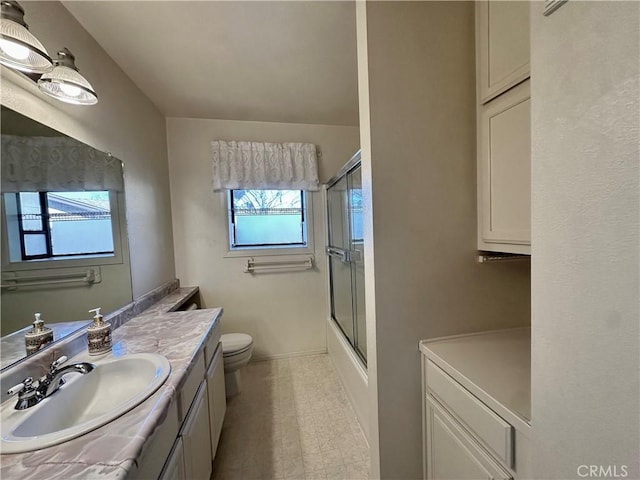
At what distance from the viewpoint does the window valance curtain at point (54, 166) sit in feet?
3.11

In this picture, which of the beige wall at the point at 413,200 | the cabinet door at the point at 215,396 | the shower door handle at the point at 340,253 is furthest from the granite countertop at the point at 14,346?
the shower door handle at the point at 340,253

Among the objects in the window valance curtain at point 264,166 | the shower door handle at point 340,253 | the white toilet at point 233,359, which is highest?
the window valance curtain at point 264,166

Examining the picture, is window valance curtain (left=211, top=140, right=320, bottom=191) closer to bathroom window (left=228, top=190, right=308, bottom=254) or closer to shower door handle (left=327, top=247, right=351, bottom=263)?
bathroom window (left=228, top=190, right=308, bottom=254)

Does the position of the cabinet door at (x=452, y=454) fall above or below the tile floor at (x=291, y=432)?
above

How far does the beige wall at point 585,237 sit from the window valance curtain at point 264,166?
2.13 m

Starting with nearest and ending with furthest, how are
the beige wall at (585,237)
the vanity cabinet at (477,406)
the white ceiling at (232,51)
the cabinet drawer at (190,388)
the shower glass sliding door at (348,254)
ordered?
the beige wall at (585,237)
the vanity cabinet at (477,406)
the cabinet drawer at (190,388)
the white ceiling at (232,51)
the shower glass sliding door at (348,254)

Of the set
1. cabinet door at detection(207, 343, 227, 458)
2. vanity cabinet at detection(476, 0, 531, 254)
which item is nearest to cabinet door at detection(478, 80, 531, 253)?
vanity cabinet at detection(476, 0, 531, 254)

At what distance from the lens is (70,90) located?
109 cm

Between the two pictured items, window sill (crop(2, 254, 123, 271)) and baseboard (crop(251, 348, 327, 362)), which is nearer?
window sill (crop(2, 254, 123, 271))

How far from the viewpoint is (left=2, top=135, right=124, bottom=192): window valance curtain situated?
95 centimetres

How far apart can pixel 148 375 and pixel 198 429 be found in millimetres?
367

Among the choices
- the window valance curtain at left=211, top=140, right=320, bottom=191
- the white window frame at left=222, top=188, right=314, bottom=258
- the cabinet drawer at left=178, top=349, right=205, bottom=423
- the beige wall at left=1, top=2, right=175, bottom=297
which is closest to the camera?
the cabinet drawer at left=178, top=349, right=205, bottom=423

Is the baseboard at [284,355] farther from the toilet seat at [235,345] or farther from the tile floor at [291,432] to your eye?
the toilet seat at [235,345]

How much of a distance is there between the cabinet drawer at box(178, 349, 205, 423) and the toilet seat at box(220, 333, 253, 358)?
679 millimetres
